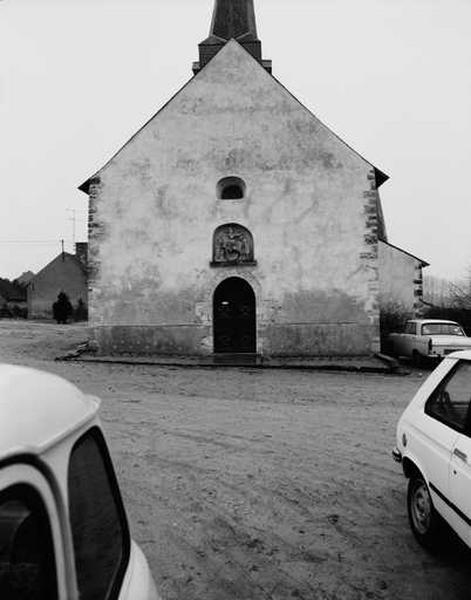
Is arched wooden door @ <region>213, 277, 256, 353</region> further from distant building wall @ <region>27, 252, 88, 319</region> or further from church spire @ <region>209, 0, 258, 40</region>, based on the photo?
distant building wall @ <region>27, 252, 88, 319</region>

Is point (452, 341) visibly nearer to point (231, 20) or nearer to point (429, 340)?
point (429, 340)

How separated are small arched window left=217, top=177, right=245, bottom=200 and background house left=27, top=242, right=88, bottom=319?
3905cm

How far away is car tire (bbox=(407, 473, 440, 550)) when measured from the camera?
153 inches

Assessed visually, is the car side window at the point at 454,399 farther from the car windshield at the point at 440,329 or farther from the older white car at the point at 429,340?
the car windshield at the point at 440,329

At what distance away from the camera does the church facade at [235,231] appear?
720 inches

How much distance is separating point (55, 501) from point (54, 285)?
57.6 metres

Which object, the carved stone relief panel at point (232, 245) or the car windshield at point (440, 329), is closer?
the car windshield at point (440, 329)

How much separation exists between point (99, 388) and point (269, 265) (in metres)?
8.30

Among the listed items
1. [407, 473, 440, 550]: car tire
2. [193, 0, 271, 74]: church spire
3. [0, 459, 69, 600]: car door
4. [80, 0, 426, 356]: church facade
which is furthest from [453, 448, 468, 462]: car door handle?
[193, 0, 271, 74]: church spire

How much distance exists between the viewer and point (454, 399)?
393 centimetres

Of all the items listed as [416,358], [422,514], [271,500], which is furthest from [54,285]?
[422,514]

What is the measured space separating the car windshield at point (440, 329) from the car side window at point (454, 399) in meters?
13.7

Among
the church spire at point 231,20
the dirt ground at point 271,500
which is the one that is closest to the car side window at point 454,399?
the dirt ground at point 271,500

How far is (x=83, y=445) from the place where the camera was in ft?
5.38
